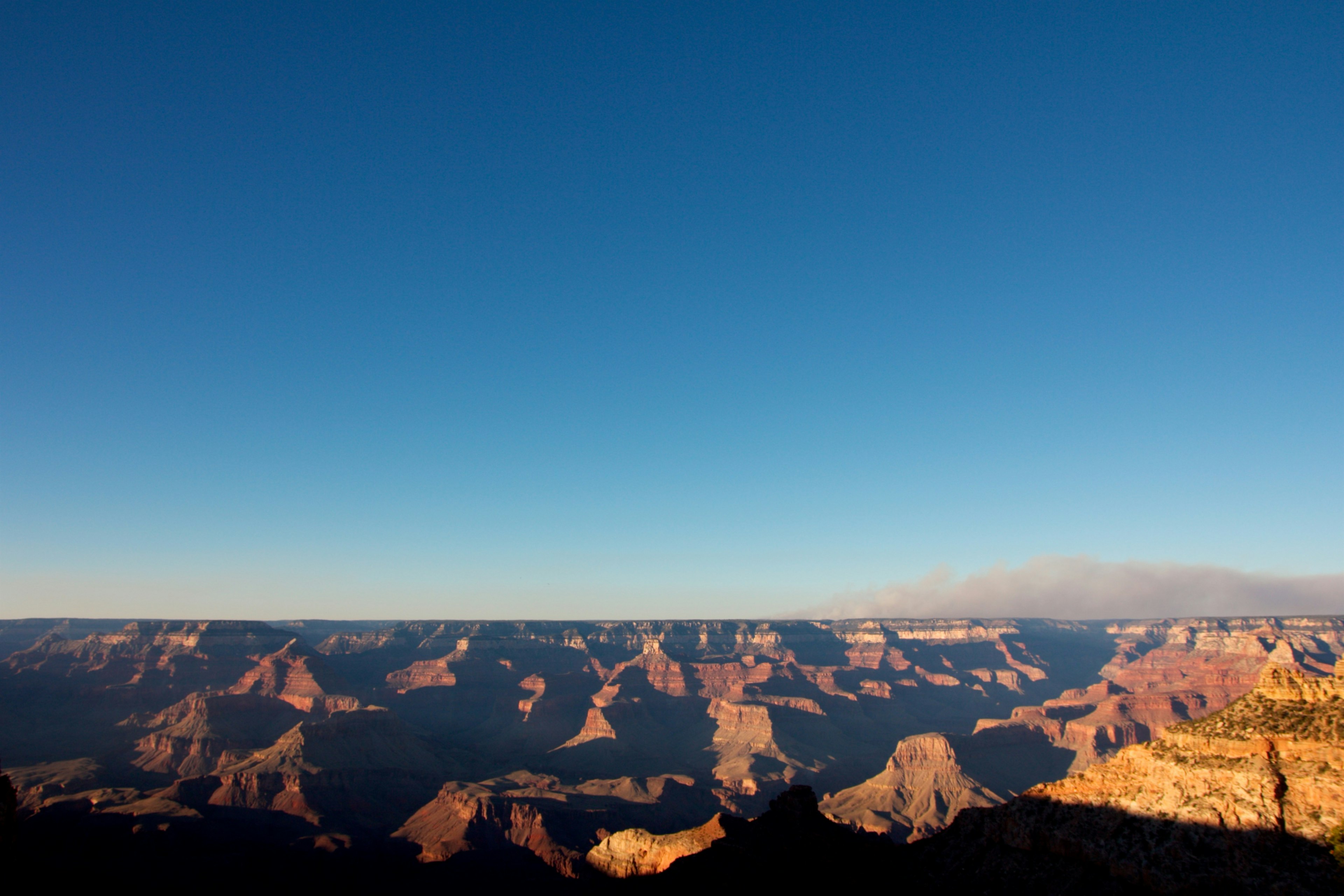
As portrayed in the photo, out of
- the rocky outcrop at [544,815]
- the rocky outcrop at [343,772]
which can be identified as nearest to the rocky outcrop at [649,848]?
the rocky outcrop at [544,815]

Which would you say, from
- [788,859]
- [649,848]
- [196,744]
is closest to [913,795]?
[649,848]

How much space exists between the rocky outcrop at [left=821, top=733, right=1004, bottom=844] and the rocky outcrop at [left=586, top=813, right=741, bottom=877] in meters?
56.2

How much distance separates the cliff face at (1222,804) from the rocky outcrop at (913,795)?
3670 inches

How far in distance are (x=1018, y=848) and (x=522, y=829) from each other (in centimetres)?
→ 10429

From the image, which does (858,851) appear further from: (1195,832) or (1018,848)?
(1195,832)

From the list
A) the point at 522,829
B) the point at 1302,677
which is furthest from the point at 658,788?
the point at 1302,677

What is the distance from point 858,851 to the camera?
2255 inches

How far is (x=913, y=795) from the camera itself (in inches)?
6137

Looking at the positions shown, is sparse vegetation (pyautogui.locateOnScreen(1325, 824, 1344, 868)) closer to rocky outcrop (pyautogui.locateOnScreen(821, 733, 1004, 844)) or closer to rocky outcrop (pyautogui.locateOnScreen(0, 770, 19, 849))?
rocky outcrop (pyautogui.locateOnScreen(0, 770, 19, 849))

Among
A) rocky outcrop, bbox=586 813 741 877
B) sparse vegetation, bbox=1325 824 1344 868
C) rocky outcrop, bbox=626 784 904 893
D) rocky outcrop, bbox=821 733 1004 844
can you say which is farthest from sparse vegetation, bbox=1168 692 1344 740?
rocky outcrop, bbox=821 733 1004 844

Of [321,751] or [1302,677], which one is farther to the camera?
[321,751]

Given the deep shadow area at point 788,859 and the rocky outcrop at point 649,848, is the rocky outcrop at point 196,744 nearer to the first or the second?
the deep shadow area at point 788,859

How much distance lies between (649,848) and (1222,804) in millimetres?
57273

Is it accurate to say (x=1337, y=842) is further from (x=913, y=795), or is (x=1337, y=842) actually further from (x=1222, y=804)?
(x=913, y=795)
